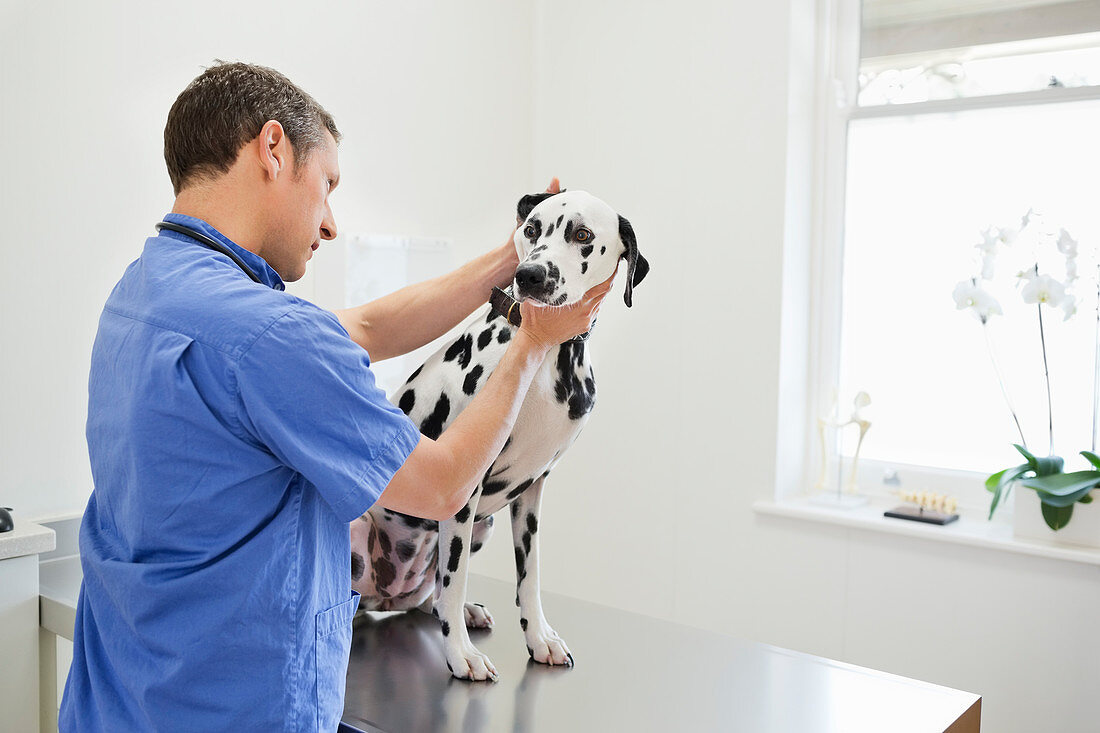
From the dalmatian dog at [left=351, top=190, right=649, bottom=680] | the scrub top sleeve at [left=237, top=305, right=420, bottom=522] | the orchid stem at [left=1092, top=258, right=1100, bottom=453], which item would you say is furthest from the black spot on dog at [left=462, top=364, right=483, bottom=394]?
the orchid stem at [left=1092, top=258, right=1100, bottom=453]

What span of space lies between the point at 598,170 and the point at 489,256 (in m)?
1.86

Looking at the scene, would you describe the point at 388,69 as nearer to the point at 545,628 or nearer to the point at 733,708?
the point at 545,628

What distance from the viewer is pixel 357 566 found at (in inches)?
56.9

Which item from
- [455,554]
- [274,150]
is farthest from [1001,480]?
[274,150]

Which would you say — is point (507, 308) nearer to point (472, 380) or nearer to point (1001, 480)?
point (472, 380)

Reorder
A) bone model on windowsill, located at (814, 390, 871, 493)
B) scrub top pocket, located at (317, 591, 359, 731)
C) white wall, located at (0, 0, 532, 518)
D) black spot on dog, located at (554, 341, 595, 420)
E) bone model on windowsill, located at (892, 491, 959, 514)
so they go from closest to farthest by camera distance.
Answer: scrub top pocket, located at (317, 591, 359, 731) < black spot on dog, located at (554, 341, 595, 420) < white wall, located at (0, 0, 532, 518) < bone model on windowsill, located at (892, 491, 959, 514) < bone model on windowsill, located at (814, 390, 871, 493)

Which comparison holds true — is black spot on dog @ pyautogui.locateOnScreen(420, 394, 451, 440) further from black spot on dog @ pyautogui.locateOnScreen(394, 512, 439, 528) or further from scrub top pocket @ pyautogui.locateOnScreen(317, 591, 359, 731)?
scrub top pocket @ pyautogui.locateOnScreen(317, 591, 359, 731)

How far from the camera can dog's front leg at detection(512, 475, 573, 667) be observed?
1401 millimetres

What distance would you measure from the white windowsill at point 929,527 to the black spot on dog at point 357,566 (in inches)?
67.1

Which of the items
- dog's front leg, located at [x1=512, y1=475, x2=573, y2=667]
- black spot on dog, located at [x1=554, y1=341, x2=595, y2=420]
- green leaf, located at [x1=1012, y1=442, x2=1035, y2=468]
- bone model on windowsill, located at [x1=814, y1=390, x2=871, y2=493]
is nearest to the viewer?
black spot on dog, located at [x1=554, y1=341, x2=595, y2=420]

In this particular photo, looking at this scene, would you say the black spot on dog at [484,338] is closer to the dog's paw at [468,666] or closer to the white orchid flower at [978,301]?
the dog's paw at [468,666]

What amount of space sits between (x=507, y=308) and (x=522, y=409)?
167 millimetres

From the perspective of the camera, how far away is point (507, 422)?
1133 mm

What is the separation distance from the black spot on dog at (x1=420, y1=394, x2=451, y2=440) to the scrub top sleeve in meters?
0.33
